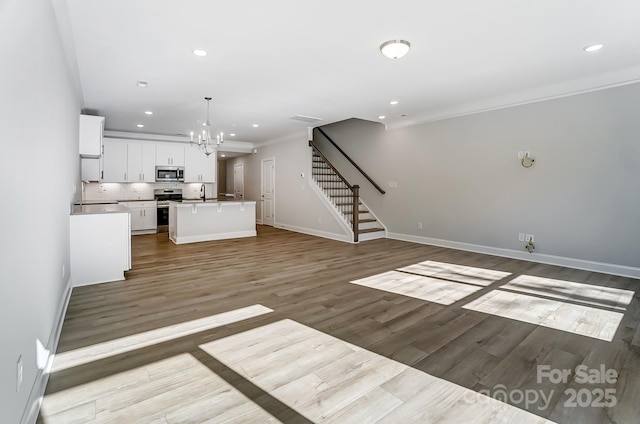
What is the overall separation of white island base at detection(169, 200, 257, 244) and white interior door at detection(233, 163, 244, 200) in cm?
402

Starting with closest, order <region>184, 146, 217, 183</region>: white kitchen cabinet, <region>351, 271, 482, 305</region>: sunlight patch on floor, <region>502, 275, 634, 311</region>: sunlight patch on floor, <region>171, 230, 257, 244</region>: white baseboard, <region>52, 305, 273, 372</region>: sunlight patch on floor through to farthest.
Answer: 1. <region>52, 305, 273, 372</region>: sunlight patch on floor
2. <region>502, 275, 634, 311</region>: sunlight patch on floor
3. <region>351, 271, 482, 305</region>: sunlight patch on floor
4. <region>171, 230, 257, 244</region>: white baseboard
5. <region>184, 146, 217, 183</region>: white kitchen cabinet

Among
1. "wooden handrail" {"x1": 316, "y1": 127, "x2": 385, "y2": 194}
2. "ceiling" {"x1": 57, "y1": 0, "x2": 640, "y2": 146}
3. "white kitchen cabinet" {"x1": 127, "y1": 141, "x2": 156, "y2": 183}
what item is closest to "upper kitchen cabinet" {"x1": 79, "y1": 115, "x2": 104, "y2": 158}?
"ceiling" {"x1": 57, "y1": 0, "x2": 640, "y2": 146}

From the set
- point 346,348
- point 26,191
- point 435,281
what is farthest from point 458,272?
point 26,191

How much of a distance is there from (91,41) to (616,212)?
6.82 m

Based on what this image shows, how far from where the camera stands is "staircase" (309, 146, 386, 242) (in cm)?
717

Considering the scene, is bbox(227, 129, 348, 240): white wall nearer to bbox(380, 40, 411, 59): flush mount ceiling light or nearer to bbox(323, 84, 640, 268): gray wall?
bbox(323, 84, 640, 268): gray wall

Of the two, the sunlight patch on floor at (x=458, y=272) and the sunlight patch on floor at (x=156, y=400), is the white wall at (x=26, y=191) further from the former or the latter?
the sunlight patch on floor at (x=458, y=272)

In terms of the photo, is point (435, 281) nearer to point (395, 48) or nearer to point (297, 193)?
point (395, 48)

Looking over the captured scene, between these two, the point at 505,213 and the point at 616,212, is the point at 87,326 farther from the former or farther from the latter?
the point at 616,212

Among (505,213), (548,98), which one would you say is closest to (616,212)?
(505,213)

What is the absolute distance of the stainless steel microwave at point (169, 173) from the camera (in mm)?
8489

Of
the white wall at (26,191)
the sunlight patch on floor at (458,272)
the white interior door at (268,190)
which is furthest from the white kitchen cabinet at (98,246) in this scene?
the white interior door at (268,190)

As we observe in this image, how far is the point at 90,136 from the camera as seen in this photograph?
5211 mm

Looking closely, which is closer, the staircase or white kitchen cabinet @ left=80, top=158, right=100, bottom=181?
white kitchen cabinet @ left=80, top=158, right=100, bottom=181
